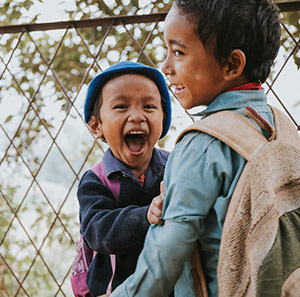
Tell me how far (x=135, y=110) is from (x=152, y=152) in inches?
6.5

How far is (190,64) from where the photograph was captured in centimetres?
96

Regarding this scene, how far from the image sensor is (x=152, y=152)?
1425 mm

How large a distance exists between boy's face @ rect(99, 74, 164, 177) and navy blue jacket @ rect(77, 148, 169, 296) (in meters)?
0.04

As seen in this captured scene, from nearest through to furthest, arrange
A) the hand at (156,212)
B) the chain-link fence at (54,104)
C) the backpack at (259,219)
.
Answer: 1. the backpack at (259,219)
2. the hand at (156,212)
3. the chain-link fence at (54,104)

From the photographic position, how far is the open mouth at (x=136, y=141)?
4.39ft

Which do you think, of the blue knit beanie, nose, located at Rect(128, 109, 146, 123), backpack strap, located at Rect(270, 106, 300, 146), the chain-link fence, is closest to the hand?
backpack strap, located at Rect(270, 106, 300, 146)

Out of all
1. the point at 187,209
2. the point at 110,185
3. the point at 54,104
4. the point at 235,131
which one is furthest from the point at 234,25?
the point at 54,104

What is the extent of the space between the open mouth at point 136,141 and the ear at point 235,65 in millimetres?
411

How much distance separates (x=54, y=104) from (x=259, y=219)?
1753 millimetres

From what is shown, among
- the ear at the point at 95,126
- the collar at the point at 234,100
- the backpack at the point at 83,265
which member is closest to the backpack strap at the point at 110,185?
the backpack at the point at 83,265

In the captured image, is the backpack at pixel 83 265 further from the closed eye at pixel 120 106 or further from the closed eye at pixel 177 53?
the closed eye at pixel 177 53

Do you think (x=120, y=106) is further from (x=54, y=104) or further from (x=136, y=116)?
(x=54, y=104)

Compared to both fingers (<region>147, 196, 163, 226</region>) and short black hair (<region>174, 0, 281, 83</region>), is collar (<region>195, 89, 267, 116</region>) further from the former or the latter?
fingers (<region>147, 196, 163, 226</region>)

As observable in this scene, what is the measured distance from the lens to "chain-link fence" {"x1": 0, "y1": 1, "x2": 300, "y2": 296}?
191cm
